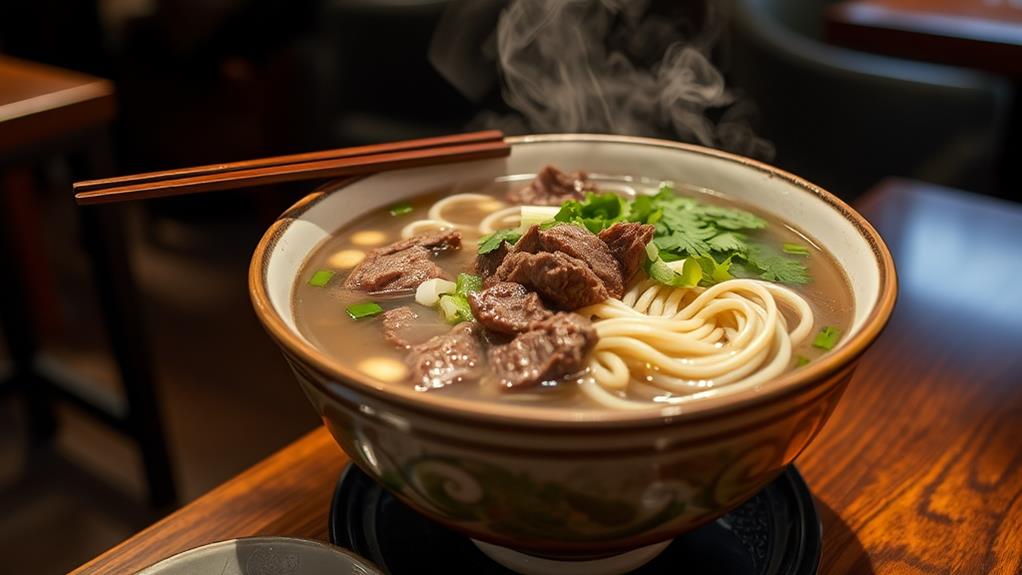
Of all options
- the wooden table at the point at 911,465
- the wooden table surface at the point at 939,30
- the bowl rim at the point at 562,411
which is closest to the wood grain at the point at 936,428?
the wooden table at the point at 911,465

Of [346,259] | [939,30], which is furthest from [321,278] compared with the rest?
[939,30]

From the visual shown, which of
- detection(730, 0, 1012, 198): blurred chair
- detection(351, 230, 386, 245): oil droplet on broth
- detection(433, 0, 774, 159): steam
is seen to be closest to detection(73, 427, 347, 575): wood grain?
detection(351, 230, 386, 245): oil droplet on broth

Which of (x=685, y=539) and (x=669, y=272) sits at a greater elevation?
(x=669, y=272)

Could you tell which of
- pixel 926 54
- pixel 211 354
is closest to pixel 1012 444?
pixel 926 54

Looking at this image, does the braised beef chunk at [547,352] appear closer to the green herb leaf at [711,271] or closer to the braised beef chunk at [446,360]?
the braised beef chunk at [446,360]

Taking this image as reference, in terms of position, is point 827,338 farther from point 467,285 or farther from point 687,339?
point 467,285

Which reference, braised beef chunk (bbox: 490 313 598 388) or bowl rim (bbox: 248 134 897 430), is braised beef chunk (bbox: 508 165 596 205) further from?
bowl rim (bbox: 248 134 897 430)
